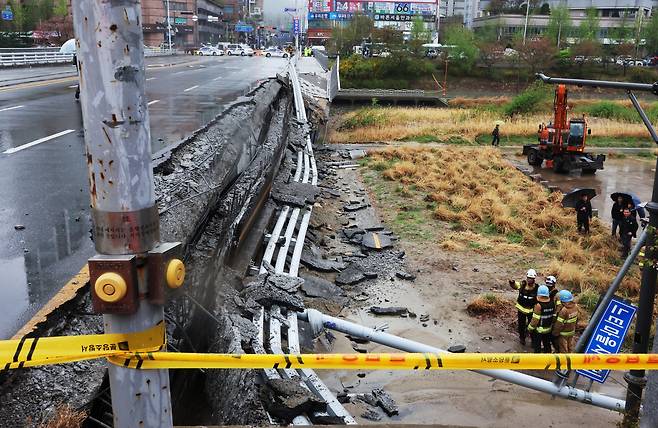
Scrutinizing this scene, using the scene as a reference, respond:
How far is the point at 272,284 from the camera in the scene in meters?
8.17

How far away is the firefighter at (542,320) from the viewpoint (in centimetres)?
892

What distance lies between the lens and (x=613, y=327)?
6.48 metres

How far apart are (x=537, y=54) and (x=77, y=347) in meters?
70.3

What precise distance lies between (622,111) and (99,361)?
45.2m

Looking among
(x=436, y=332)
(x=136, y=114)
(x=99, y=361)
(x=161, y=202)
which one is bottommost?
(x=436, y=332)

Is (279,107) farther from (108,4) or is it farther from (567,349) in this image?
(108,4)

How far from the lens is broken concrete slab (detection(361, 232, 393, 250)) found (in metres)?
14.1

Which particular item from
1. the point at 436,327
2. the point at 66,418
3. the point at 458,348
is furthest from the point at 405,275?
the point at 66,418

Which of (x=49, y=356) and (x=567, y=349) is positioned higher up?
(x=49, y=356)

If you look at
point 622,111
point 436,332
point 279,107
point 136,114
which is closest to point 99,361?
point 136,114

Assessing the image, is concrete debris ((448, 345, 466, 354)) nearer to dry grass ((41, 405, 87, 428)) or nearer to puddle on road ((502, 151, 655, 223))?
dry grass ((41, 405, 87, 428))

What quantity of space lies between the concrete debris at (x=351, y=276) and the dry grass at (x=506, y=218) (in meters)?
2.95

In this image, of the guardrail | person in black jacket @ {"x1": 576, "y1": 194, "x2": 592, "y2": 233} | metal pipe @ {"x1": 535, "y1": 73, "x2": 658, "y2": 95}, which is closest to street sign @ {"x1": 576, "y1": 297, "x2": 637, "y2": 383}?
metal pipe @ {"x1": 535, "y1": 73, "x2": 658, "y2": 95}

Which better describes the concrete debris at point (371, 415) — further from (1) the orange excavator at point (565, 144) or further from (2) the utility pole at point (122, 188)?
(1) the orange excavator at point (565, 144)
